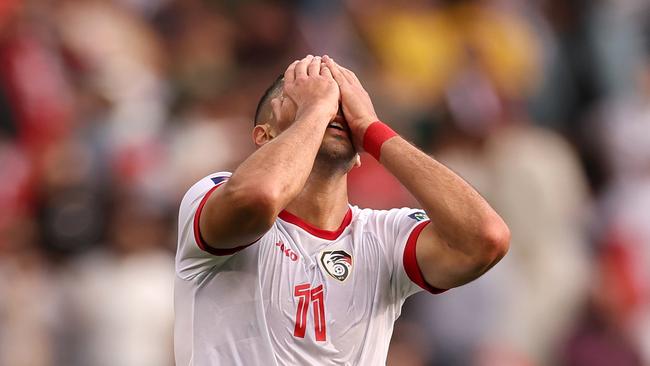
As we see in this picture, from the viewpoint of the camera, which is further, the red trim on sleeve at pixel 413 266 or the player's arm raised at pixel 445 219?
the red trim on sleeve at pixel 413 266

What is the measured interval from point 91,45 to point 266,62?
95.3 inches

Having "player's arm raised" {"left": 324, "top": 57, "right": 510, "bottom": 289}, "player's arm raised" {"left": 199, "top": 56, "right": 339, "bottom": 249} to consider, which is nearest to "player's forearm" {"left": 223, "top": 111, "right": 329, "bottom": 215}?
"player's arm raised" {"left": 199, "top": 56, "right": 339, "bottom": 249}

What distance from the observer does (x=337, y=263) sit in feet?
19.0

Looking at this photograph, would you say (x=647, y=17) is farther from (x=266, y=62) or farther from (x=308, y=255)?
(x=308, y=255)

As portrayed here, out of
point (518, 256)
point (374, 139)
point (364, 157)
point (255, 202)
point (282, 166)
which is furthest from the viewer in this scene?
point (364, 157)

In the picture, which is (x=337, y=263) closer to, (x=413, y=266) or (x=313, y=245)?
(x=313, y=245)

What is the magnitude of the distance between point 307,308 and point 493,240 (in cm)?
75

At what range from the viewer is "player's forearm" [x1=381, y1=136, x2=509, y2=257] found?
5.56 metres

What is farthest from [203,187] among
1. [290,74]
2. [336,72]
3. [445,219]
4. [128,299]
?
[128,299]

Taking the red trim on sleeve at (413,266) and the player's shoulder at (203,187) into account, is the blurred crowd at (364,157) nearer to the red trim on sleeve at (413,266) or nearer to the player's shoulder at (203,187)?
the red trim on sleeve at (413,266)

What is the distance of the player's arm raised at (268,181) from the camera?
17.3 ft

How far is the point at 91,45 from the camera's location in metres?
14.4

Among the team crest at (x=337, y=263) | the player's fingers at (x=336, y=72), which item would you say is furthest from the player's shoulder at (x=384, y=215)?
the player's fingers at (x=336, y=72)

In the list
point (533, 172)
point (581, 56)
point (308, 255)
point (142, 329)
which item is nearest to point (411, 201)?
point (533, 172)
